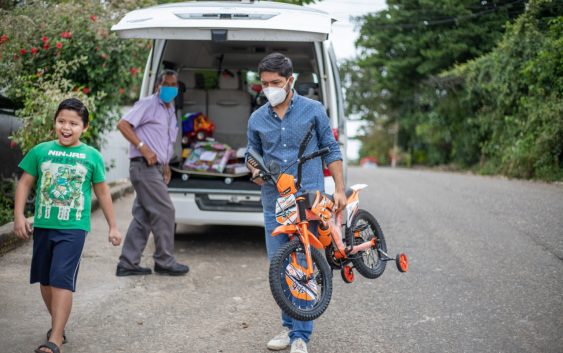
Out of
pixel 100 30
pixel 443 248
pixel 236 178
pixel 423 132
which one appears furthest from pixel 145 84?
pixel 423 132

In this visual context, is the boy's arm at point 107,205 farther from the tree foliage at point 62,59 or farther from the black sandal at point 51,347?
the tree foliage at point 62,59

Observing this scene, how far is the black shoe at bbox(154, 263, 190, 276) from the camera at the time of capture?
6.33 meters

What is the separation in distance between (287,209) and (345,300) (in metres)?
1.73

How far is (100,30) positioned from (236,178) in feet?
11.4

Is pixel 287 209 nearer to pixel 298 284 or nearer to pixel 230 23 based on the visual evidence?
pixel 298 284

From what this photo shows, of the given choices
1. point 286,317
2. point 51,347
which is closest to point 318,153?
point 286,317

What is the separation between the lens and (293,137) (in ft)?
13.8

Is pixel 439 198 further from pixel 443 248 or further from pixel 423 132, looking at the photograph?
pixel 423 132

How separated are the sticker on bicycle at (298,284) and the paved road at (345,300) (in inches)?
18.5

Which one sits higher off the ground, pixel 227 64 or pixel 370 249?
pixel 227 64

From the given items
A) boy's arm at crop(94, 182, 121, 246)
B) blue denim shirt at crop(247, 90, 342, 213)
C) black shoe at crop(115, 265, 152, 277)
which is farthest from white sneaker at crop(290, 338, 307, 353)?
black shoe at crop(115, 265, 152, 277)

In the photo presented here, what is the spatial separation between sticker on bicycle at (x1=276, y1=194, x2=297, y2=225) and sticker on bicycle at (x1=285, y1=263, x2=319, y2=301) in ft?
0.87

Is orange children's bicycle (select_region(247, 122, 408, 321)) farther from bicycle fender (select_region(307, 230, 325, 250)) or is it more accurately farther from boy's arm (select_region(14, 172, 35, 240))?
boy's arm (select_region(14, 172, 35, 240))

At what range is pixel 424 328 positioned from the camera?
4.71m
